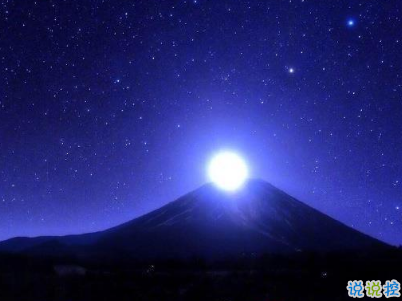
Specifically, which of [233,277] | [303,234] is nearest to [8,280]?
[233,277]

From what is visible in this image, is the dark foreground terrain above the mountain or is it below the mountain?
below

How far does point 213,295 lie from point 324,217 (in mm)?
94072

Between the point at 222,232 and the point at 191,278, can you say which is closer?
the point at 191,278

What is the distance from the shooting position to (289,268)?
65062 mm

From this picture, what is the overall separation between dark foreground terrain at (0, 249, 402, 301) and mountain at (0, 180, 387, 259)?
10.9 metres

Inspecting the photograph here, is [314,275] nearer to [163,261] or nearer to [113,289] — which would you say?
[163,261]

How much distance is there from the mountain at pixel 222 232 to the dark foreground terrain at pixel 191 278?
10899 mm

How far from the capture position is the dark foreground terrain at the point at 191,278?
153 feet

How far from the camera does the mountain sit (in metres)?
88.2

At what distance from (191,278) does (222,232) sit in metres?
50.3

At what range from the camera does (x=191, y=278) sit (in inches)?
2207

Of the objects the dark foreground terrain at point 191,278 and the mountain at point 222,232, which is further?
the mountain at point 222,232

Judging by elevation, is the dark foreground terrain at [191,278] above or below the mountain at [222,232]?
below

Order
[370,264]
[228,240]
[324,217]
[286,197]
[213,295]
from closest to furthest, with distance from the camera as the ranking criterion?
[213,295] < [370,264] < [228,240] < [324,217] < [286,197]
